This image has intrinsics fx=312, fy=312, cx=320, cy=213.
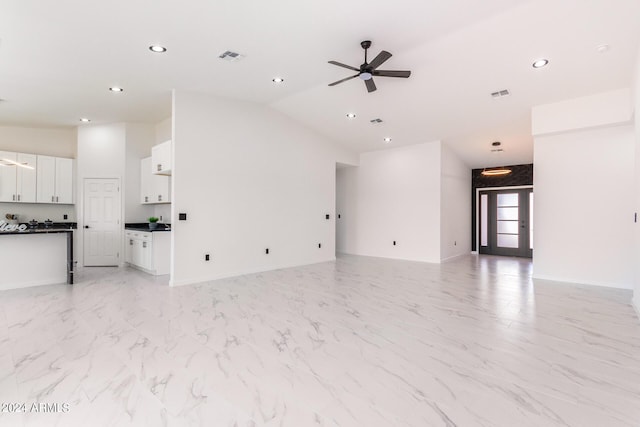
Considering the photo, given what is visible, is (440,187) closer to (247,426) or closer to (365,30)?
(365,30)

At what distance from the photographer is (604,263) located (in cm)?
516

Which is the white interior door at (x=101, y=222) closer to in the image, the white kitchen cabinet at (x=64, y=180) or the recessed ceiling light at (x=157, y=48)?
the white kitchen cabinet at (x=64, y=180)

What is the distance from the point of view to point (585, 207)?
5.28 metres

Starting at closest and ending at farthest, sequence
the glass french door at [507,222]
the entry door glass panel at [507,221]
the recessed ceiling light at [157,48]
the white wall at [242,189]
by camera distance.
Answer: the recessed ceiling light at [157,48]
the white wall at [242,189]
the glass french door at [507,222]
the entry door glass panel at [507,221]

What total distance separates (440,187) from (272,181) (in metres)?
3.91

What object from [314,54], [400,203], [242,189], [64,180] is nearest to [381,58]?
[314,54]

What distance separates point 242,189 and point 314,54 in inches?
110

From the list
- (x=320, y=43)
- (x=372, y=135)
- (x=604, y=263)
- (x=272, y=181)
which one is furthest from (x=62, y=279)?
(x=604, y=263)

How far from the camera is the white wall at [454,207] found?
753cm

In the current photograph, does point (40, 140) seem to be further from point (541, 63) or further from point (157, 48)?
point (541, 63)

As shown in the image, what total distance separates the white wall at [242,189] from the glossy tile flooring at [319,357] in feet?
3.45

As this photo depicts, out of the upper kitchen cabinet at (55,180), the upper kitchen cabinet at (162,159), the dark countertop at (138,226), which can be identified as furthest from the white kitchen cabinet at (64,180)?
the upper kitchen cabinet at (162,159)

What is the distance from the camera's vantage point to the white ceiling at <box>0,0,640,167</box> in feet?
10.6

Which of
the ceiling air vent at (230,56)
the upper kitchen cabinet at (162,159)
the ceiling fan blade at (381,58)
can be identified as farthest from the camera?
the upper kitchen cabinet at (162,159)
